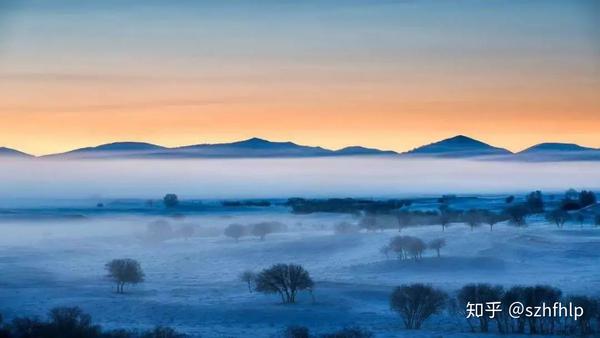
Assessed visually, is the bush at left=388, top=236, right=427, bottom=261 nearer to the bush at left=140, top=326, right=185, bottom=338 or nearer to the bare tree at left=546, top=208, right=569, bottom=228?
the bare tree at left=546, top=208, right=569, bottom=228

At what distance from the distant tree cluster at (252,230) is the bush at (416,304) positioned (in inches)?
2176

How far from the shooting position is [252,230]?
380ft

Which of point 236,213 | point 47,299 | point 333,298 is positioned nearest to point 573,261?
point 333,298

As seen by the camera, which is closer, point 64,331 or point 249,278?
point 64,331

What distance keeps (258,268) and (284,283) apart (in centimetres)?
1910

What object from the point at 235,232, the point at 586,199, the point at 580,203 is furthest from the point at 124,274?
the point at 586,199

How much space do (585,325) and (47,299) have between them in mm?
30401

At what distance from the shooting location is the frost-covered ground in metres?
51.3

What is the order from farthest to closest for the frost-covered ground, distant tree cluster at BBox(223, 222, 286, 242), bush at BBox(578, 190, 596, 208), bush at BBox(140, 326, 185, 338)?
bush at BBox(578, 190, 596, 208) < distant tree cluster at BBox(223, 222, 286, 242) < the frost-covered ground < bush at BBox(140, 326, 185, 338)

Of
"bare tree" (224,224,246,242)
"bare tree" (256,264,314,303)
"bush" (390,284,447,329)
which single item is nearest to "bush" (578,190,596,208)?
"bare tree" (224,224,246,242)

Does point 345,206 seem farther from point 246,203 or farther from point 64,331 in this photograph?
point 64,331

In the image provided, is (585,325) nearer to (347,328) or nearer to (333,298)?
(347,328)

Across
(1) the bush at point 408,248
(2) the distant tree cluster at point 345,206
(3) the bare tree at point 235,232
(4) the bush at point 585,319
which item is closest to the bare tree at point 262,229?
(3) the bare tree at point 235,232

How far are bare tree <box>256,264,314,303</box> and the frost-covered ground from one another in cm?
62
